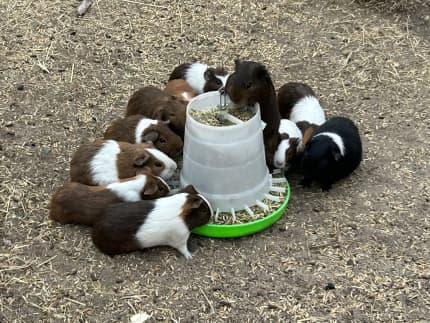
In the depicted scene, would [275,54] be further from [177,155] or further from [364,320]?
[364,320]

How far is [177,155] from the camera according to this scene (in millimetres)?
4918

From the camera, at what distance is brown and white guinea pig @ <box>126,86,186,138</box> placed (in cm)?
493

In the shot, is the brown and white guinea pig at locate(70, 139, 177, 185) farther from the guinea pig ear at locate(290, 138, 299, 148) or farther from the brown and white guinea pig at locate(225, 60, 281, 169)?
the guinea pig ear at locate(290, 138, 299, 148)

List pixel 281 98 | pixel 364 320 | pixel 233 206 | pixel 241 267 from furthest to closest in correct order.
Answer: pixel 281 98, pixel 233 206, pixel 241 267, pixel 364 320

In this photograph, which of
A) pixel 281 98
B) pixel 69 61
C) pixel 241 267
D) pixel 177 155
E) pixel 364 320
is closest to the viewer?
pixel 364 320

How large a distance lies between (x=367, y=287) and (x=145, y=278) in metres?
1.32

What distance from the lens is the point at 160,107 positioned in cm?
495

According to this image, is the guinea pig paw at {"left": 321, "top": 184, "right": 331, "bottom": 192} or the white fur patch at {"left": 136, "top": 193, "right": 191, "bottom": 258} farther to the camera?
the guinea pig paw at {"left": 321, "top": 184, "right": 331, "bottom": 192}

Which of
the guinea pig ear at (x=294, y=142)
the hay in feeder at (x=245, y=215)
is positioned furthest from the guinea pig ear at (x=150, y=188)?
the guinea pig ear at (x=294, y=142)

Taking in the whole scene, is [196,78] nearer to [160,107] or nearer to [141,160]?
[160,107]

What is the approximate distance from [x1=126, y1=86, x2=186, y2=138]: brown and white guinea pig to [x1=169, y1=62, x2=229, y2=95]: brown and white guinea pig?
1.38 feet

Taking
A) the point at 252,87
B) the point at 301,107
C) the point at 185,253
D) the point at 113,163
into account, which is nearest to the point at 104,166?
the point at 113,163

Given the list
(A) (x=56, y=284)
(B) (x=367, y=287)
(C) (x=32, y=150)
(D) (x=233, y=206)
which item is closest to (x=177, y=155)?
(D) (x=233, y=206)

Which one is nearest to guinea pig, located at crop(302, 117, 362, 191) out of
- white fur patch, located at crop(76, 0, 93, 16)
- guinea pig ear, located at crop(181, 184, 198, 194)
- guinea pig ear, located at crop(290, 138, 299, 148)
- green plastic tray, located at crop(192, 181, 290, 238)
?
guinea pig ear, located at crop(290, 138, 299, 148)
